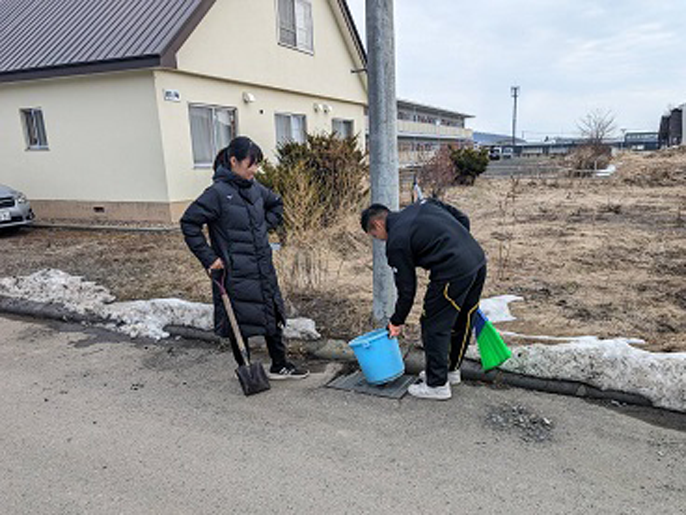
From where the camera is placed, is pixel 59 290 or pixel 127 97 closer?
pixel 59 290

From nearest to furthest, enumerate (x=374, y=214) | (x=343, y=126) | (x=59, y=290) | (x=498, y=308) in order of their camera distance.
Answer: (x=374, y=214)
(x=498, y=308)
(x=59, y=290)
(x=343, y=126)

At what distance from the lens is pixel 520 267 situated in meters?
6.91

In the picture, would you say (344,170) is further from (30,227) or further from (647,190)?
(647,190)

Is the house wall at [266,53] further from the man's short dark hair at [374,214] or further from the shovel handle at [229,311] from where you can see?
the man's short dark hair at [374,214]

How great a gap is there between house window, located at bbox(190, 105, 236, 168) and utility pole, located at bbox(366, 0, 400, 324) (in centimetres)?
759

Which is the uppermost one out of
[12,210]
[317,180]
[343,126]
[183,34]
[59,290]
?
[183,34]

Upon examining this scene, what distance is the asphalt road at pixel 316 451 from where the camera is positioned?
2549 millimetres

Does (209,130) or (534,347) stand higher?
(209,130)

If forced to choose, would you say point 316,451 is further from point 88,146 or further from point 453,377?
point 88,146

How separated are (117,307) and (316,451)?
3.51 m

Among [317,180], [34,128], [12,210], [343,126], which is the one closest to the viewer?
[317,180]

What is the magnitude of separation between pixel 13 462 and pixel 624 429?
3561 millimetres

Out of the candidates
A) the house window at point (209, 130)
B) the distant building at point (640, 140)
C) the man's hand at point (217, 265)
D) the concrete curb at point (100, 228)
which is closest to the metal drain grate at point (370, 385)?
the man's hand at point (217, 265)

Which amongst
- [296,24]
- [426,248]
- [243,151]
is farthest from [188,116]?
[426,248]
